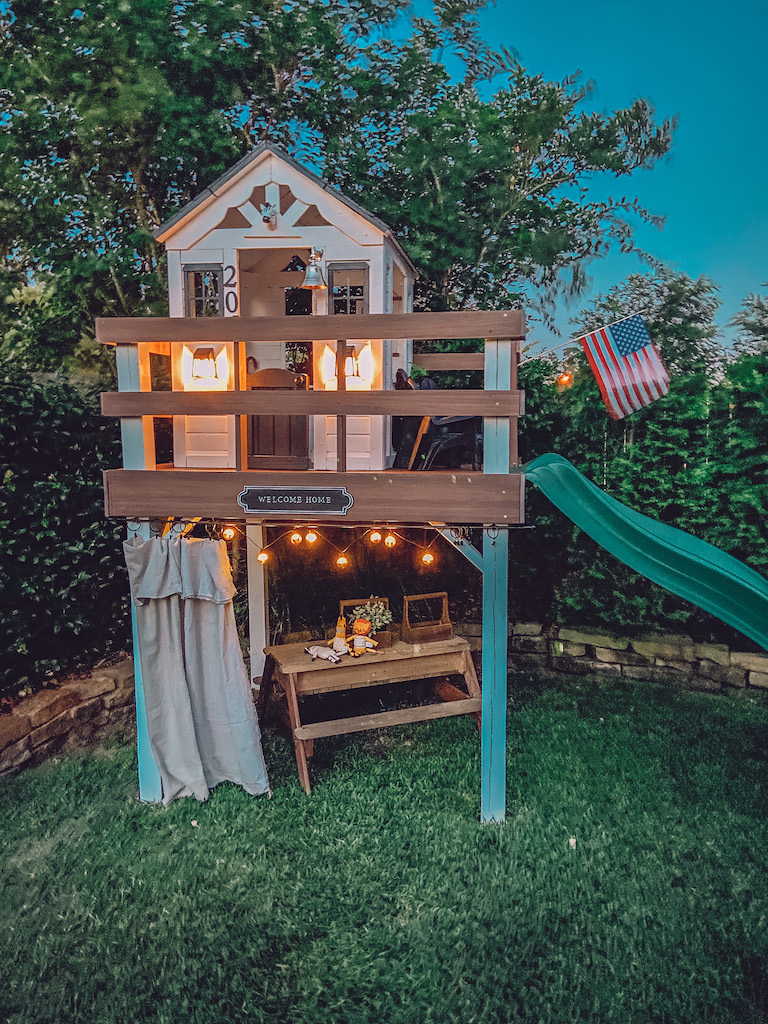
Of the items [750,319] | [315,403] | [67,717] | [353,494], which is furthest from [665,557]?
[750,319]

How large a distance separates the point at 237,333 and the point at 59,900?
439cm

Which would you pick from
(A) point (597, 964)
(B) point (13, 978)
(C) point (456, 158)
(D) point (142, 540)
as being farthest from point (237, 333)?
(C) point (456, 158)

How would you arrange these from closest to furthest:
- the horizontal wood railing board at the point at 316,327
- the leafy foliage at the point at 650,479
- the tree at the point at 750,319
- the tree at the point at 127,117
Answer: the horizontal wood railing board at the point at 316,327 → the leafy foliage at the point at 650,479 → the tree at the point at 127,117 → the tree at the point at 750,319

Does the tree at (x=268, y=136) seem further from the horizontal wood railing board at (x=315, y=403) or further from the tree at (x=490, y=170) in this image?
the horizontal wood railing board at (x=315, y=403)

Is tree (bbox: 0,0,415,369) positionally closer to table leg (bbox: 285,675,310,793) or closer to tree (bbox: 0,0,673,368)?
tree (bbox: 0,0,673,368)

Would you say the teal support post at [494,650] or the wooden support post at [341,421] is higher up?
the wooden support post at [341,421]

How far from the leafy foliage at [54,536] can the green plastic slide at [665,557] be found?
4.92 metres

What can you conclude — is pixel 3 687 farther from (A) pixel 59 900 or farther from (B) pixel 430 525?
(B) pixel 430 525

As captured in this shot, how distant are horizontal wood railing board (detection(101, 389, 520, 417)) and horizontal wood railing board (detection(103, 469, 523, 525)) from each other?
0.49 metres

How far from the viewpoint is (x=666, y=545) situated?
413 cm

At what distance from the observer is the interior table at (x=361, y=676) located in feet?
20.4

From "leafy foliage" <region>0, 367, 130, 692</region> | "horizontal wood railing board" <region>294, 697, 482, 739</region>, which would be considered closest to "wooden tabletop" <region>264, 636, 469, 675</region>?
"horizontal wood railing board" <region>294, 697, 482, 739</region>

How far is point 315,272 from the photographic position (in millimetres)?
5629

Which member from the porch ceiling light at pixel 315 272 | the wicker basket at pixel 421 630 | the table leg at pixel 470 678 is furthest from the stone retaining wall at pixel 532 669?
the porch ceiling light at pixel 315 272
